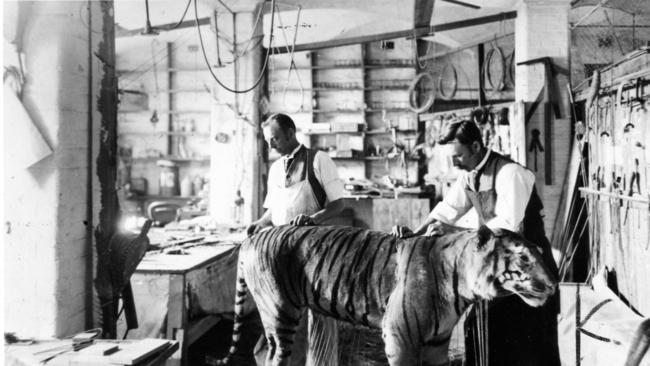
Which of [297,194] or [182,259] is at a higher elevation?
[297,194]

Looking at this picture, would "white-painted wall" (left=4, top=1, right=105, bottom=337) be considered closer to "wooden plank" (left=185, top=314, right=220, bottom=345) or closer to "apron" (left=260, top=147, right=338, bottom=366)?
"apron" (left=260, top=147, right=338, bottom=366)

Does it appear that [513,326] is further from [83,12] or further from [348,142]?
[348,142]

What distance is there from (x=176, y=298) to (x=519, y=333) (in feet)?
8.43

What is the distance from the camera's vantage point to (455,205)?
348 centimetres

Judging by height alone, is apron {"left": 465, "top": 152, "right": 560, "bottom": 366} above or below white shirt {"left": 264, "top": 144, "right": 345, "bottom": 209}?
below

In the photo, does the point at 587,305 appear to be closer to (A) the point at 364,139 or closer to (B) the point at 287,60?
(A) the point at 364,139

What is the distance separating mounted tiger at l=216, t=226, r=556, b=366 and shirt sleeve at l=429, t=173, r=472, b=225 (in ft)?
3.34

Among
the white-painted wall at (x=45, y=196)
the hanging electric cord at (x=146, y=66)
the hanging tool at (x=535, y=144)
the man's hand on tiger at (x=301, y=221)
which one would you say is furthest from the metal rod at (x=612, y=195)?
the hanging electric cord at (x=146, y=66)

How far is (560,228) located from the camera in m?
7.04

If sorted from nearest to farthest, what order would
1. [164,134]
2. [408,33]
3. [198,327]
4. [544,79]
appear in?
[198,327]
[544,79]
[408,33]
[164,134]

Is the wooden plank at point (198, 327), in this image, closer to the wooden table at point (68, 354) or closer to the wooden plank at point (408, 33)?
the wooden table at point (68, 354)

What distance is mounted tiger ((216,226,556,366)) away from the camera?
6.96 ft

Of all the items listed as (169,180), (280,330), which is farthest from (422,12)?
(280,330)

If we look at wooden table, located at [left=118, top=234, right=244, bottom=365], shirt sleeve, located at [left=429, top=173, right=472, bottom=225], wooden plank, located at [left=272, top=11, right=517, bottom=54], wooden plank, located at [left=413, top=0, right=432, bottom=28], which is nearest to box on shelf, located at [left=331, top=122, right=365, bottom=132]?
wooden plank, located at [left=272, top=11, right=517, bottom=54]
